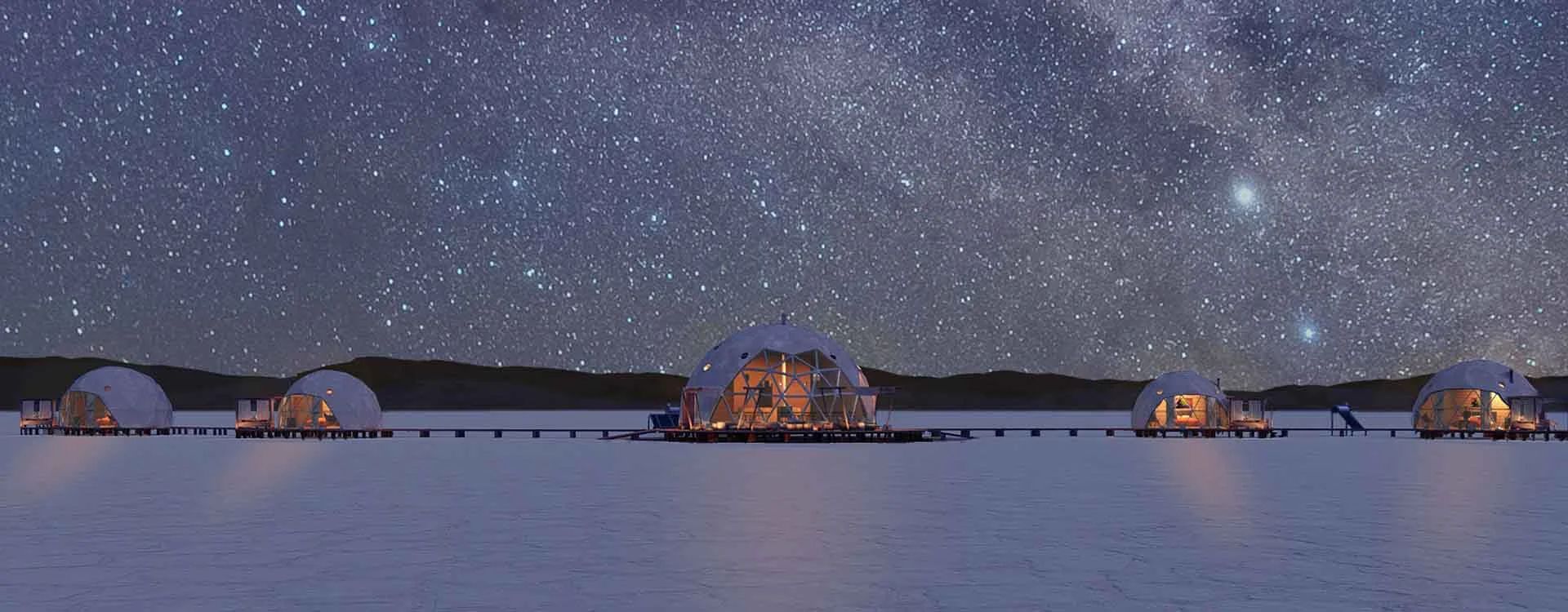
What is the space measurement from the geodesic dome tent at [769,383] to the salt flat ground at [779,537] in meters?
28.3

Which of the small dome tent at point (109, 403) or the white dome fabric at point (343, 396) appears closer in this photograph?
the white dome fabric at point (343, 396)

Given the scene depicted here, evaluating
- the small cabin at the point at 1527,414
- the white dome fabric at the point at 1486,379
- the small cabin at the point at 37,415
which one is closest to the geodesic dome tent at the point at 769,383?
the white dome fabric at the point at 1486,379

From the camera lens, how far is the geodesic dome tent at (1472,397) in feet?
290

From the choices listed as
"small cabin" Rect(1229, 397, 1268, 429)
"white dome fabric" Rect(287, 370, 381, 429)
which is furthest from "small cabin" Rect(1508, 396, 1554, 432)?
"white dome fabric" Rect(287, 370, 381, 429)

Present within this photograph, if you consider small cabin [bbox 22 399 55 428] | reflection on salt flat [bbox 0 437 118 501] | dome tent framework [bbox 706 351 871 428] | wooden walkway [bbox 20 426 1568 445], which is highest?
dome tent framework [bbox 706 351 871 428]

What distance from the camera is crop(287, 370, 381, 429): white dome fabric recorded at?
279 ft

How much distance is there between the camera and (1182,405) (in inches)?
3728

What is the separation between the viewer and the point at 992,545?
79.2 ft

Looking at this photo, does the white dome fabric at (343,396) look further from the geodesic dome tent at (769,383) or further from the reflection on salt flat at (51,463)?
the geodesic dome tent at (769,383)

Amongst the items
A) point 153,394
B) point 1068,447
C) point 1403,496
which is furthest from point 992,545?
point 153,394

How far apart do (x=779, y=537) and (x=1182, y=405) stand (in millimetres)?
74183

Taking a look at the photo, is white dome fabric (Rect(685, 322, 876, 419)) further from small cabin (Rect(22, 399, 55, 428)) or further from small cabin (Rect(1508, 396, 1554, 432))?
small cabin (Rect(22, 399, 55, 428))

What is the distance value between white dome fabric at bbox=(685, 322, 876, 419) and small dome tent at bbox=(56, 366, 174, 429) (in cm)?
3733

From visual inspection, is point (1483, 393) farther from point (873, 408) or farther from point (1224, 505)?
point (1224, 505)
